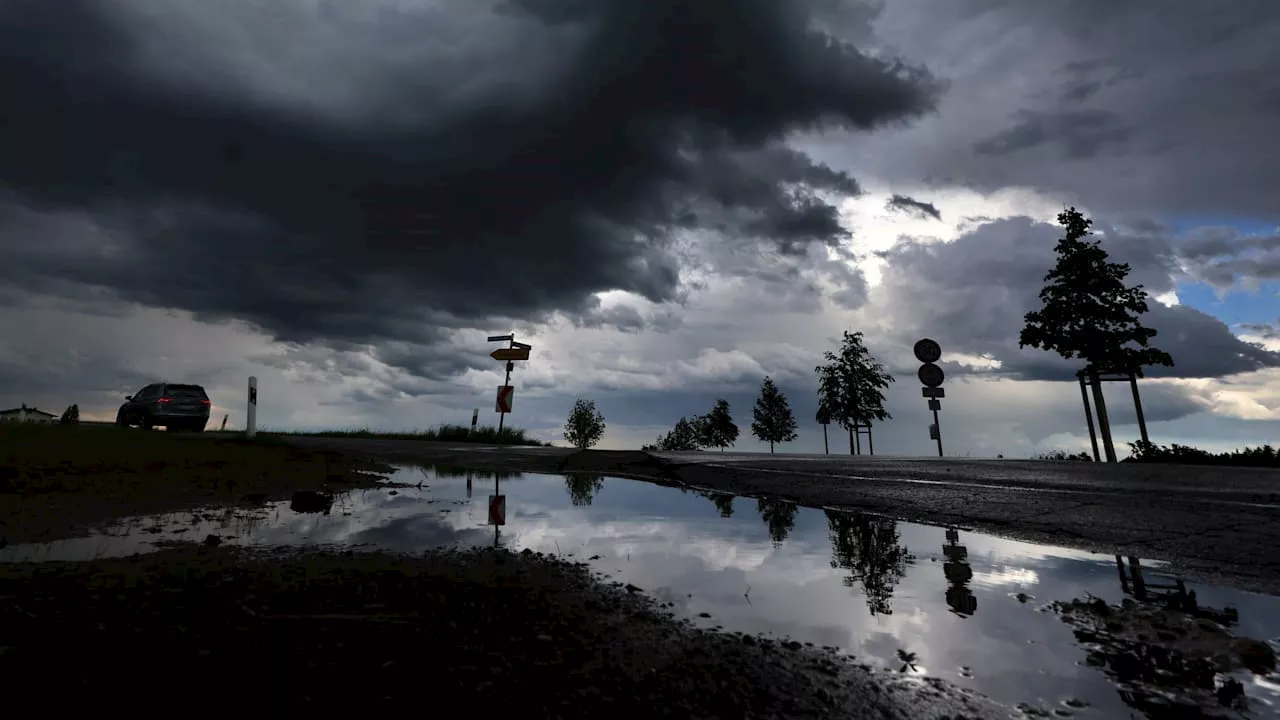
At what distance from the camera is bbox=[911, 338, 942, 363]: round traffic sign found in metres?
17.6

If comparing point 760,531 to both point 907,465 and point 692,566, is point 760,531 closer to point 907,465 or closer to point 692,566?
point 692,566

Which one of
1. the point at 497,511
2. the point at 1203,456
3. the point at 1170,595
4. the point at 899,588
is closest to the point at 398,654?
the point at 899,588

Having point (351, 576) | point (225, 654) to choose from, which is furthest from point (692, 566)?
point (225, 654)

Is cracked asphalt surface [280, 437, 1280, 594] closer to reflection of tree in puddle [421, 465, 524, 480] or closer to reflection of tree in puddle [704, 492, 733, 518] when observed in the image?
reflection of tree in puddle [704, 492, 733, 518]

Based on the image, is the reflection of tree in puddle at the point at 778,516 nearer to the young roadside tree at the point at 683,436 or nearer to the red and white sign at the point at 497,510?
the red and white sign at the point at 497,510

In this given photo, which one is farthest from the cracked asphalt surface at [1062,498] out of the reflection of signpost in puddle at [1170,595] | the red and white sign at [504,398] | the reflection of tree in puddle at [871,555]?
the red and white sign at [504,398]

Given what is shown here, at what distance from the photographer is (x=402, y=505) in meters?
7.08

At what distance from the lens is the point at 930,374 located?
17.3 meters

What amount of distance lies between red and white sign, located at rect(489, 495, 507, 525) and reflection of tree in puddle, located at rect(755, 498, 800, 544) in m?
2.63

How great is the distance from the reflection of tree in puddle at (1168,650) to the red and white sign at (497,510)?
4.65 meters

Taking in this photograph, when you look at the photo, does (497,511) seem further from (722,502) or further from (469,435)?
(469,435)

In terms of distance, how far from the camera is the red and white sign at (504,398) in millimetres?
24000

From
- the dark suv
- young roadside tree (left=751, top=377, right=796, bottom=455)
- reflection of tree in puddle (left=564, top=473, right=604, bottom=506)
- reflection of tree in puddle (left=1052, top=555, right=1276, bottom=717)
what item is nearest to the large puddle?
reflection of tree in puddle (left=1052, top=555, right=1276, bottom=717)

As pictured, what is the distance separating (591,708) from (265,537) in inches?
160
